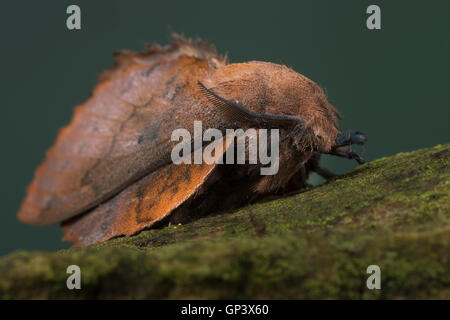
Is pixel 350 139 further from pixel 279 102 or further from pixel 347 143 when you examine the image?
pixel 279 102

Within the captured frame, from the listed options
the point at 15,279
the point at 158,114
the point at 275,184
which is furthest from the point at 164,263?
the point at 158,114

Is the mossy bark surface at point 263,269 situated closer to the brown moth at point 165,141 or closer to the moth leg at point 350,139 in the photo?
the brown moth at point 165,141

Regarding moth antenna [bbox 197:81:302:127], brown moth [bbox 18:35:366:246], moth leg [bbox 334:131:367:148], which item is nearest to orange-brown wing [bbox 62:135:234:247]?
brown moth [bbox 18:35:366:246]

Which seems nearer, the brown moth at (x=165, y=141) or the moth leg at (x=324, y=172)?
the brown moth at (x=165, y=141)

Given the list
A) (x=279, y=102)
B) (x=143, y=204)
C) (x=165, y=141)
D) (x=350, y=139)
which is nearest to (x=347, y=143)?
(x=350, y=139)

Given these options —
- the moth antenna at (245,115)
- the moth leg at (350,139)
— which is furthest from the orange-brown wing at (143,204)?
the moth leg at (350,139)

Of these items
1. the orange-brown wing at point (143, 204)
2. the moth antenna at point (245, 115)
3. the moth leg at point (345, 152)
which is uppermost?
the moth antenna at point (245, 115)

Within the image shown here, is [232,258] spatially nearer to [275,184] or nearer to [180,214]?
[180,214]

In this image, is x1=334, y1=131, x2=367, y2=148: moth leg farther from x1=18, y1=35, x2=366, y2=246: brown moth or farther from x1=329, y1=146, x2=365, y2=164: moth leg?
x1=329, y1=146, x2=365, y2=164: moth leg
